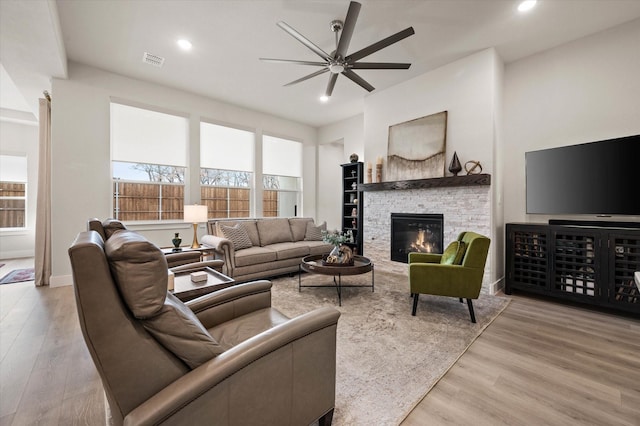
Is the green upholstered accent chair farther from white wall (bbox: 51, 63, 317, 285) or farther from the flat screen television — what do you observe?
white wall (bbox: 51, 63, 317, 285)

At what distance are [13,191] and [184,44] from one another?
18.8 ft

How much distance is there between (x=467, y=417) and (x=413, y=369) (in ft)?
1.50

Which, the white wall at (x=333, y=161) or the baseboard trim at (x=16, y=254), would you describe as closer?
the baseboard trim at (x=16, y=254)

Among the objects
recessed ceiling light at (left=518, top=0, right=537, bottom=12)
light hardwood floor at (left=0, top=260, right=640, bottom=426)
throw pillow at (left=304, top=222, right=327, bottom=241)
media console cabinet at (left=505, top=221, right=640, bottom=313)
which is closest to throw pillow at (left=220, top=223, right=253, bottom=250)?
throw pillow at (left=304, top=222, right=327, bottom=241)

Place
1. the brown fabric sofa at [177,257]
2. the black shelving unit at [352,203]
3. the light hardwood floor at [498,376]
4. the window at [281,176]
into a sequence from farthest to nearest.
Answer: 1. the window at [281,176]
2. the black shelving unit at [352,203]
3. the brown fabric sofa at [177,257]
4. the light hardwood floor at [498,376]

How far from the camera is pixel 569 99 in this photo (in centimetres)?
347

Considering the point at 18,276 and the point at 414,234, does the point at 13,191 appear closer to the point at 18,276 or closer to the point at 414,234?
the point at 18,276

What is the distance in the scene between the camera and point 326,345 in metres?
1.29

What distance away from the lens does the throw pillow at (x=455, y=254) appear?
284 centimetres

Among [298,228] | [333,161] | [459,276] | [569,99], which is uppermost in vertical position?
[569,99]

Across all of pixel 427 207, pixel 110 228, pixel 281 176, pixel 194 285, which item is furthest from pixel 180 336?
pixel 281 176

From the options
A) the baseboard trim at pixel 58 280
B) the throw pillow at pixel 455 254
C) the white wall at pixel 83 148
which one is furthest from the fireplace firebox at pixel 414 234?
the baseboard trim at pixel 58 280

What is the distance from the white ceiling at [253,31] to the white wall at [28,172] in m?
2.50

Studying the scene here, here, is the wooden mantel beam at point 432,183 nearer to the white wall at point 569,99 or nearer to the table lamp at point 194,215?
the white wall at point 569,99
